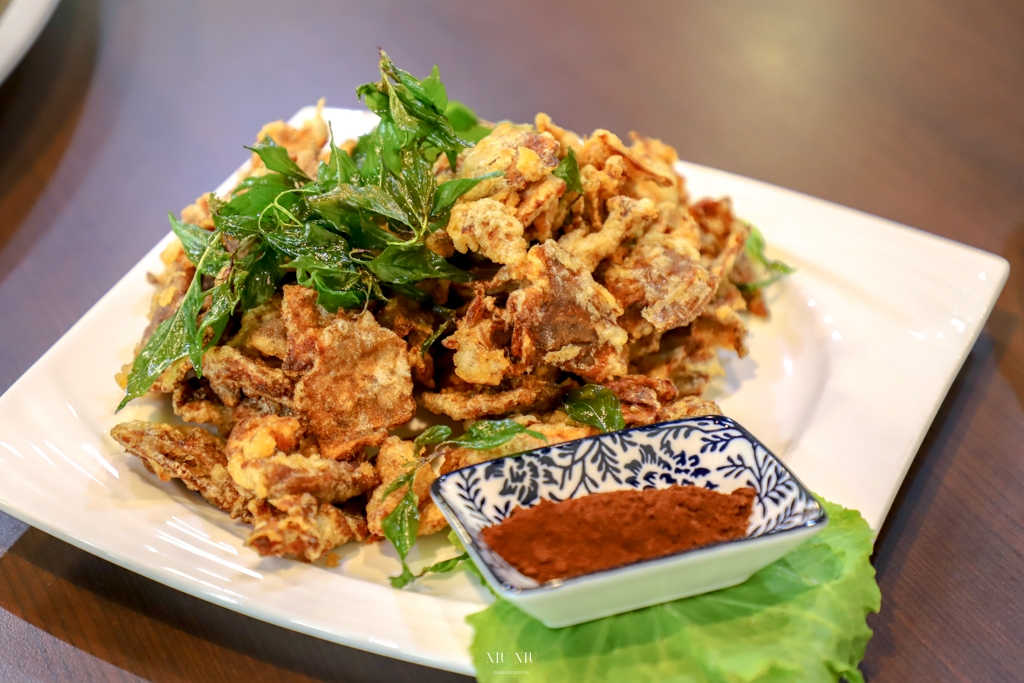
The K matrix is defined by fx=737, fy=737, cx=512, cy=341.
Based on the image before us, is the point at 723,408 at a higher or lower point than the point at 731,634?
higher

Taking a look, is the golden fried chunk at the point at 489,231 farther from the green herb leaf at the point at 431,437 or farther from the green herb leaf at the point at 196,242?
the green herb leaf at the point at 196,242

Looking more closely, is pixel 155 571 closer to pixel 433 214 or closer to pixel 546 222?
pixel 433 214

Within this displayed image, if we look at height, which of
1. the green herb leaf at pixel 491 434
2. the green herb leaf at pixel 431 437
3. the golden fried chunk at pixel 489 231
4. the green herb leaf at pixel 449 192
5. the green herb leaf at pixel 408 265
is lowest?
the green herb leaf at pixel 431 437

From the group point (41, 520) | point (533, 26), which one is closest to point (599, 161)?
point (41, 520)

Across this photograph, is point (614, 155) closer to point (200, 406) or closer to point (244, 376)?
point (244, 376)

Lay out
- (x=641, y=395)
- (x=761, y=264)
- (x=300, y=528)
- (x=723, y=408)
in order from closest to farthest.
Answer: (x=300, y=528) < (x=641, y=395) < (x=723, y=408) < (x=761, y=264)

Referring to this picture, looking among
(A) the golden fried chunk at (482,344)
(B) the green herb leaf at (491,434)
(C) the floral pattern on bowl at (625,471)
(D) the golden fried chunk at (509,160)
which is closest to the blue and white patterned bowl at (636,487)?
(C) the floral pattern on bowl at (625,471)

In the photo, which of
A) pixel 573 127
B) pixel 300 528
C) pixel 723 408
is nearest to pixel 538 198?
pixel 723 408
